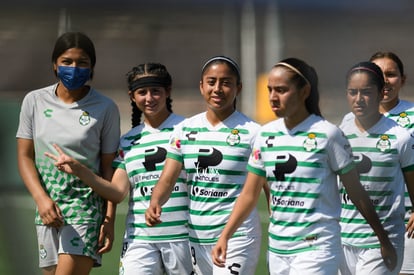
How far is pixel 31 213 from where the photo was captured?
8656mm

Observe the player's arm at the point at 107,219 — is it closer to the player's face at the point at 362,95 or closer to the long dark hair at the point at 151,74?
the long dark hair at the point at 151,74

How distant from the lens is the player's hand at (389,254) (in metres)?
4.11

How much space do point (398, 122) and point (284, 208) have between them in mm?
1553

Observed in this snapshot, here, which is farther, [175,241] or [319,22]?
[175,241]

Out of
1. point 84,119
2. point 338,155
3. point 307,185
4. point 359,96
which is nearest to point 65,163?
point 84,119

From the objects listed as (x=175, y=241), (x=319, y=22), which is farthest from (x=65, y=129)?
(x=319, y=22)

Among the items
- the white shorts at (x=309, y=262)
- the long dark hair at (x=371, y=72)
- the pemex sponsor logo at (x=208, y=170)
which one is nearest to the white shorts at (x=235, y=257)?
the pemex sponsor logo at (x=208, y=170)

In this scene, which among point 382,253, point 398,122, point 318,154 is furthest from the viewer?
point 398,122

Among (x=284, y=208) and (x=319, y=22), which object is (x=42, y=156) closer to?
(x=284, y=208)

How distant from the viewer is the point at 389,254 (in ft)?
13.9

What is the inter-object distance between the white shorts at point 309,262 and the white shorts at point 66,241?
3.66 feet

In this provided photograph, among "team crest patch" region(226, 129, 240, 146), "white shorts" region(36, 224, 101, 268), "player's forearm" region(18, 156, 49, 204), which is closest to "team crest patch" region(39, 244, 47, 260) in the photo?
"white shorts" region(36, 224, 101, 268)

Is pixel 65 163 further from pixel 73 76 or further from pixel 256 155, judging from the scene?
pixel 256 155

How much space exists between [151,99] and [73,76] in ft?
1.74
